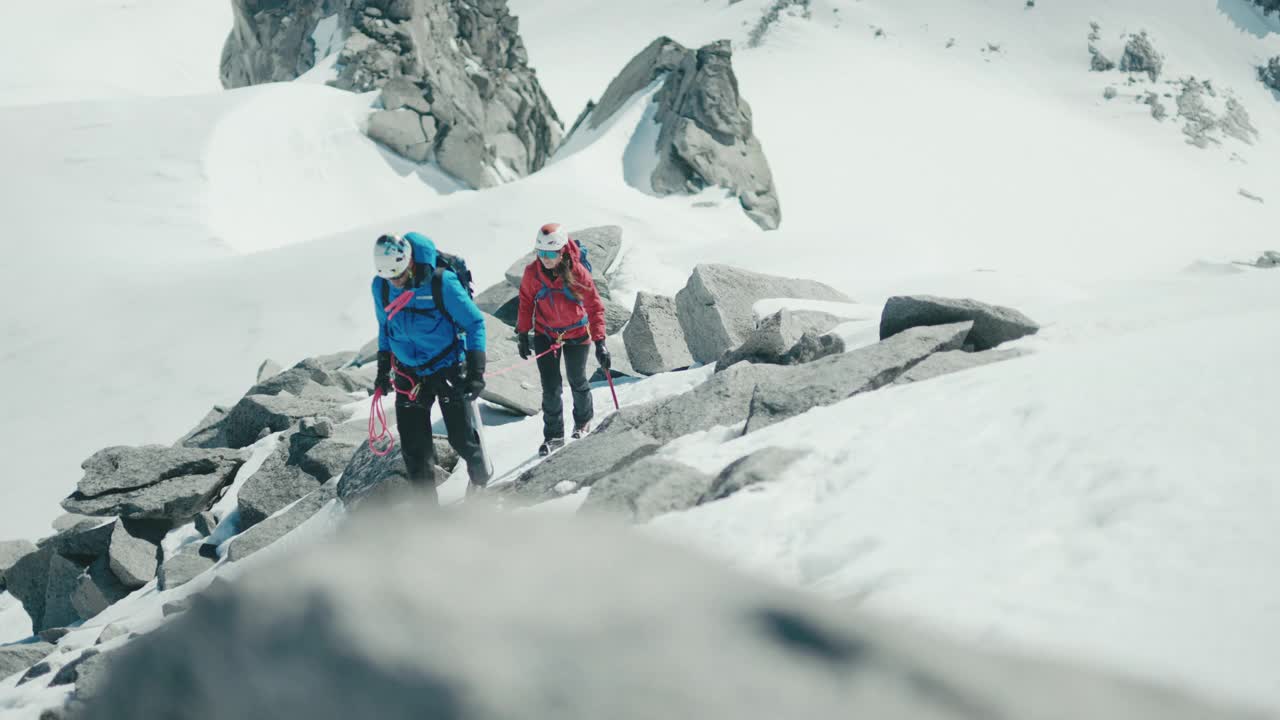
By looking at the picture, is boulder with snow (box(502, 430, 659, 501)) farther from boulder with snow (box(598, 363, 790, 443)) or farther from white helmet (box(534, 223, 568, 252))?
white helmet (box(534, 223, 568, 252))

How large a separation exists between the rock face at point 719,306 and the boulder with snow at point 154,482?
195 inches

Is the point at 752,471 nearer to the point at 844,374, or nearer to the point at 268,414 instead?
the point at 844,374

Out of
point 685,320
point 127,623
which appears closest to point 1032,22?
point 685,320

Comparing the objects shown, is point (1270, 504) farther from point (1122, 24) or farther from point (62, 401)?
point (1122, 24)

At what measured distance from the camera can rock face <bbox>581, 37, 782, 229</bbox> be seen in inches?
838

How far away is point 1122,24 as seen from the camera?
42562 mm

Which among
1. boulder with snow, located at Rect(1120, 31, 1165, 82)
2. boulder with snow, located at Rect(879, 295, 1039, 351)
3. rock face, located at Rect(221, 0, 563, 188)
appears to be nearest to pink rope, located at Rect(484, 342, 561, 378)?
boulder with snow, located at Rect(879, 295, 1039, 351)

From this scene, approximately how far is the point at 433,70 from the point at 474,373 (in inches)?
956

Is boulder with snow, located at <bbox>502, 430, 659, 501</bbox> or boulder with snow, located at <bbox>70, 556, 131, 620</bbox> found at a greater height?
boulder with snow, located at <bbox>502, 430, 659, 501</bbox>

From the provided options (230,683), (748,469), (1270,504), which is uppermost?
(1270,504)

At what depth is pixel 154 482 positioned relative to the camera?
27.0 feet

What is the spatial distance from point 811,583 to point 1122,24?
49.2 m

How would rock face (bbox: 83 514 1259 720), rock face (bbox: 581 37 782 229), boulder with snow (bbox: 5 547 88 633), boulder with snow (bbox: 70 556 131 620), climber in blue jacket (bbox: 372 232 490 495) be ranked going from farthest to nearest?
1. rock face (bbox: 581 37 782 229)
2. boulder with snow (bbox: 5 547 88 633)
3. boulder with snow (bbox: 70 556 131 620)
4. climber in blue jacket (bbox: 372 232 490 495)
5. rock face (bbox: 83 514 1259 720)

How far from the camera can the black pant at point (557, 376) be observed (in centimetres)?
703
